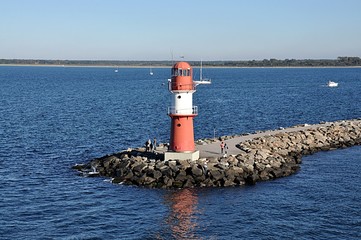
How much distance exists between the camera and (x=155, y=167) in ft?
115

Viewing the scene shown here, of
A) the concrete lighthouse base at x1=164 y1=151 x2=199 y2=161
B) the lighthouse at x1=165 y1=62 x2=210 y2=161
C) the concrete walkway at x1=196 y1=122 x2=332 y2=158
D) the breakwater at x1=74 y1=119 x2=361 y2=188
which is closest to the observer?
the breakwater at x1=74 y1=119 x2=361 y2=188

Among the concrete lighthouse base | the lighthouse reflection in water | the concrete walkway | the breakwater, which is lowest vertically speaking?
the lighthouse reflection in water

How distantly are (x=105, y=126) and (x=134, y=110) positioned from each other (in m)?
18.4

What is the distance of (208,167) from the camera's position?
113 ft

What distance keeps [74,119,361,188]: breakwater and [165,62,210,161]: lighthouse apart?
73 centimetres

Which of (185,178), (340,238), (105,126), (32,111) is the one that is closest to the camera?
(340,238)

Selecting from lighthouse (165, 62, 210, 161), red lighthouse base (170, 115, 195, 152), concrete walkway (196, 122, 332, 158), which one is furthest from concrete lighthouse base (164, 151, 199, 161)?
concrete walkway (196, 122, 332, 158)

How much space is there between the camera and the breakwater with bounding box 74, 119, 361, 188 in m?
33.7

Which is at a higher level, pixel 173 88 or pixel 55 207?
pixel 173 88

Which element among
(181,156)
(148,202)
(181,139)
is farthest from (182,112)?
(148,202)

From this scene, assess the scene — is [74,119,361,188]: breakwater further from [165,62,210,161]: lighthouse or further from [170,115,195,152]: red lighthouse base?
[170,115,195,152]: red lighthouse base

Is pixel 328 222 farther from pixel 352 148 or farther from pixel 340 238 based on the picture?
pixel 352 148

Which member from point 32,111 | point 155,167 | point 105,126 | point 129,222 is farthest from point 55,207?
point 32,111

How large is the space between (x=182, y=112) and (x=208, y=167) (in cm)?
384
